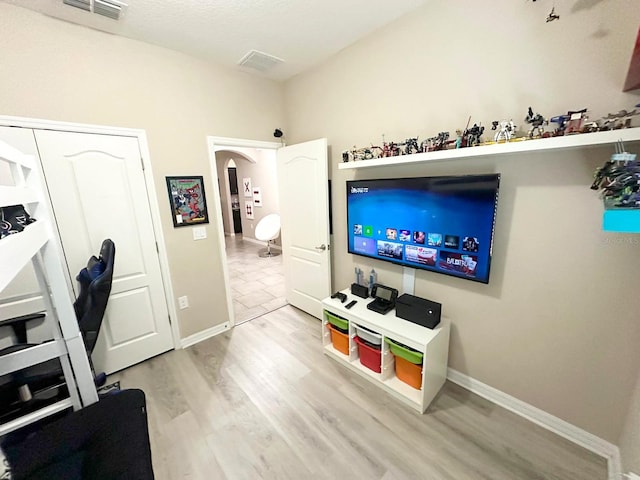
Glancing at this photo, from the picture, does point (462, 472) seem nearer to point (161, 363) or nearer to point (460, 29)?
point (161, 363)

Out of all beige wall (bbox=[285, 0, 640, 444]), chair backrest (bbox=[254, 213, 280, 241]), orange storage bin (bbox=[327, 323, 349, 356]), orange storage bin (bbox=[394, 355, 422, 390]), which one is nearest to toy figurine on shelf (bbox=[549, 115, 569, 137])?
beige wall (bbox=[285, 0, 640, 444])

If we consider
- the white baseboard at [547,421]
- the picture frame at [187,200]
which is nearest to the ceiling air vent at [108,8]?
the picture frame at [187,200]

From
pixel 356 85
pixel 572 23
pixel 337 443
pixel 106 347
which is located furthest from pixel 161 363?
pixel 572 23

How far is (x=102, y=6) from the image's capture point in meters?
1.67

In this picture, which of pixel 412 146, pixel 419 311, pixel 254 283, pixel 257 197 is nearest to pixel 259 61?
pixel 412 146

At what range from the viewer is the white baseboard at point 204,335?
Result: 2.60 metres

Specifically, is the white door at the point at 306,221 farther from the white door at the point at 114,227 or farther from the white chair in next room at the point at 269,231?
the white chair in next room at the point at 269,231

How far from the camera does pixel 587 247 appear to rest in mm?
1387

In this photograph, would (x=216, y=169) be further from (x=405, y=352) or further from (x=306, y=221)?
(x=405, y=352)

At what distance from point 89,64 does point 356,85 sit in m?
2.05

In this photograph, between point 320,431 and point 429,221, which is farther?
point 429,221

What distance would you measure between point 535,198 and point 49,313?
8.39 ft

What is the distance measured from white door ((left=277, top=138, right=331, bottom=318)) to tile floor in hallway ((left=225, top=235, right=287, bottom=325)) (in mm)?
495

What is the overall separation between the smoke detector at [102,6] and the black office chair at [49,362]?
1534 millimetres
